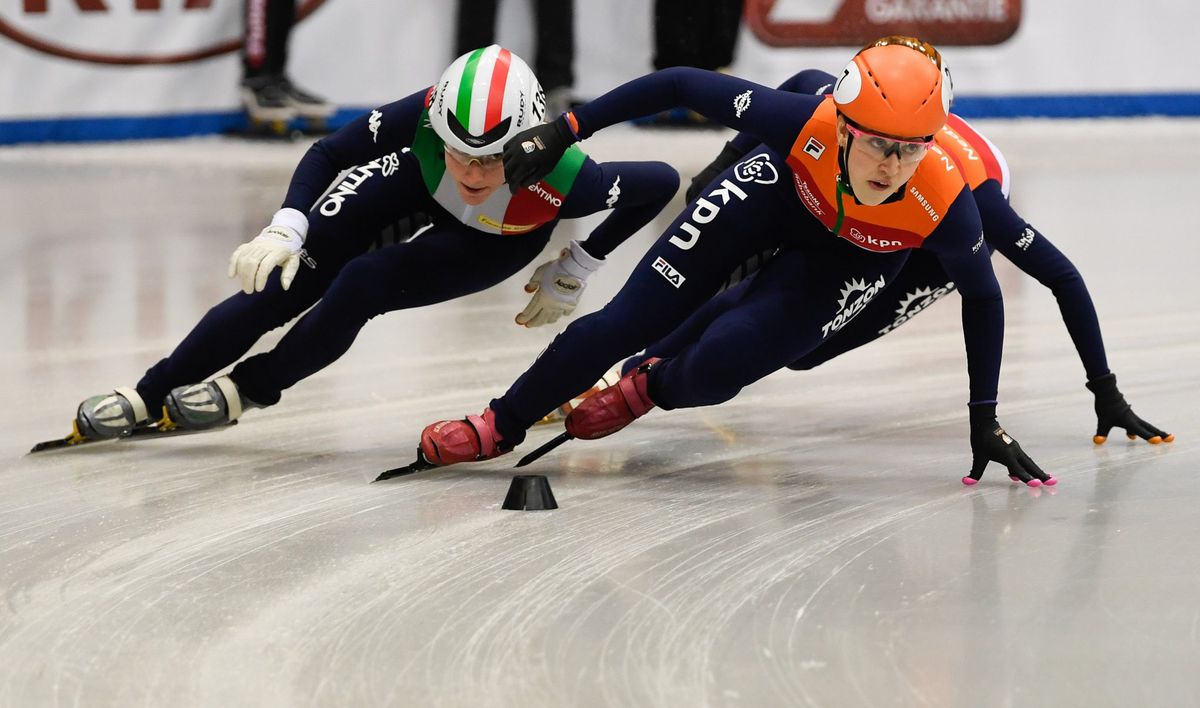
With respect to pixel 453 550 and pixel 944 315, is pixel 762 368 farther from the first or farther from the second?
pixel 944 315

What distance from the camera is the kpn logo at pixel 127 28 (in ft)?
33.2

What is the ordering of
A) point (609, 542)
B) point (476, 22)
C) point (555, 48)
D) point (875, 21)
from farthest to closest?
1. point (875, 21)
2. point (555, 48)
3. point (476, 22)
4. point (609, 542)

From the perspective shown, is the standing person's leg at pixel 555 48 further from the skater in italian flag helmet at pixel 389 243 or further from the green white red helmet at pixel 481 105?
the green white red helmet at pixel 481 105

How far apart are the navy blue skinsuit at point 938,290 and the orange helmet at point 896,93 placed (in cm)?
47

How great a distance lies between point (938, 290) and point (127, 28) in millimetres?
7444

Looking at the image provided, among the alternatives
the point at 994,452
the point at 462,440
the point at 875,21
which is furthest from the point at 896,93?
the point at 875,21

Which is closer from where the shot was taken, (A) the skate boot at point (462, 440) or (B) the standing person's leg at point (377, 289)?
(A) the skate boot at point (462, 440)

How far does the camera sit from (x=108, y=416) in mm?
4062

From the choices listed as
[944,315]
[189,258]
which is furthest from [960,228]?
[189,258]

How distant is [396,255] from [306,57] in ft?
23.6

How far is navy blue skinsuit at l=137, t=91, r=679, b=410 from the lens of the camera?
403 centimetres

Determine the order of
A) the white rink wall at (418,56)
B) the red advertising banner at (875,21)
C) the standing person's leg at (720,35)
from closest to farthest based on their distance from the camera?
the white rink wall at (418,56)
the standing person's leg at (720,35)
the red advertising banner at (875,21)

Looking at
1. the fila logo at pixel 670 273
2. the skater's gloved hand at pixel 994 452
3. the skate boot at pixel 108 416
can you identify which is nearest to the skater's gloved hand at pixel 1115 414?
the skater's gloved hand at pixel 994 452

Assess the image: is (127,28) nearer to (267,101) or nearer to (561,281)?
(267,101)
